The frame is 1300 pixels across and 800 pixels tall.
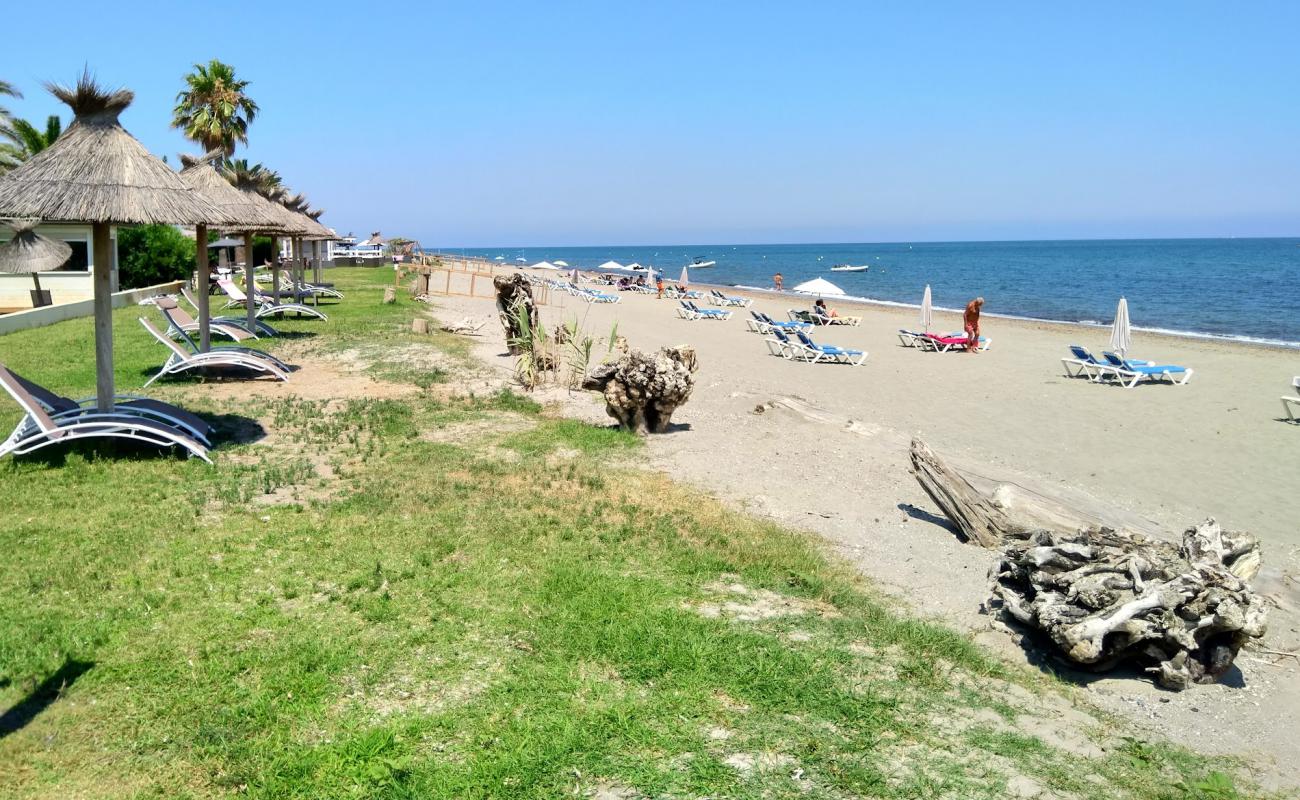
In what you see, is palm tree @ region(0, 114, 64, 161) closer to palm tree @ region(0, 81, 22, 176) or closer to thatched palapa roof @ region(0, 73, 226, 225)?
palm tree @ region(0, 81, 22, 176)

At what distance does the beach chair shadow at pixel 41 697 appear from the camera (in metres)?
3.74

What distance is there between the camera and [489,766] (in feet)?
11.6

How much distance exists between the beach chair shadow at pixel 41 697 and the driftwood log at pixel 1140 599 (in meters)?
4.59

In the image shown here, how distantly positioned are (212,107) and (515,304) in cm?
2560

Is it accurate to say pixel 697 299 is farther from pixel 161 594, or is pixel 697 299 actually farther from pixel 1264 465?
pixel 161 594

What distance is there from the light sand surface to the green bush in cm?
1330

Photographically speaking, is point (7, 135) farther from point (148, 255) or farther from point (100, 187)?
point (100, 187)

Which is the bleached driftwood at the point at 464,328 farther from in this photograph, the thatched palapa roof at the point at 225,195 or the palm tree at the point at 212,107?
the palm tree at the point at 212,107

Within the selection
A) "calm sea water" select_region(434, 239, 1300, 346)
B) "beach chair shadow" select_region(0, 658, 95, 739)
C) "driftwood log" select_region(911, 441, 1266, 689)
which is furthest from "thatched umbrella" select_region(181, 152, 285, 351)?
Answer: "calm sea water" select_region(434, 239, 1300, 346)

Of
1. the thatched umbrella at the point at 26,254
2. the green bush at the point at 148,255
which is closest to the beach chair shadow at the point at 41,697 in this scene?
Result: the thatched umbrella at the point at 26,254

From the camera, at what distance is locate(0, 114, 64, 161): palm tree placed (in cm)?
2783

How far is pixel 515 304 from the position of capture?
14375mm

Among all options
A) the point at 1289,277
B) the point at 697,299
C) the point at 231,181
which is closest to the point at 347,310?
the point at 231,181

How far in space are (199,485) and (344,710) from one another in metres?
4.17
